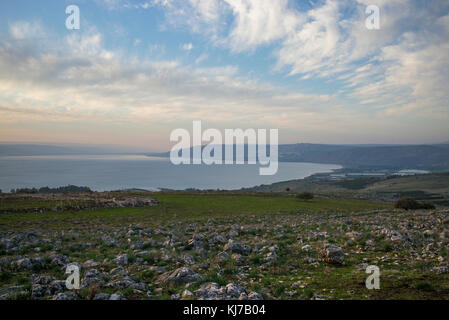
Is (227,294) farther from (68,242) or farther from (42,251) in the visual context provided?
(68,242)

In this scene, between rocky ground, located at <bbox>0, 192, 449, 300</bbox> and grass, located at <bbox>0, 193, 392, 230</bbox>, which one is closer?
rocky ground, located at <bbox>0, 192, 449, 300</bbox>

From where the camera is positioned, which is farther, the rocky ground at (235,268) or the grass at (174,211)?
the grass at (174,211)

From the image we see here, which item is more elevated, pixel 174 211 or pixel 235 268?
pixel 235 268

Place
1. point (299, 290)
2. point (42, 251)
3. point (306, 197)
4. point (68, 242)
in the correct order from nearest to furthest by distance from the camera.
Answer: point (299, 290) → point (42, 251) → point (68, 242) → point (306, 197)

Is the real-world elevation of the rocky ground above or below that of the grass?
above

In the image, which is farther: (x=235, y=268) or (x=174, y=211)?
(x=174, y=211)

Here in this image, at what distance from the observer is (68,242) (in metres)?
13.9

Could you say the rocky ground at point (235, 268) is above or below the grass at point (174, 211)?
above

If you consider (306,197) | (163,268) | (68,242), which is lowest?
(306,197)
